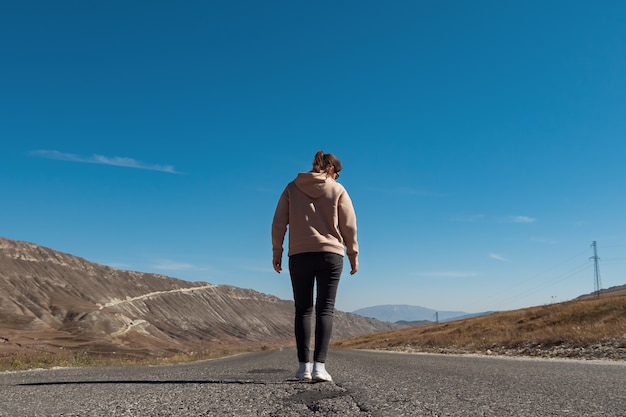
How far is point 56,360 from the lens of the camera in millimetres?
13641

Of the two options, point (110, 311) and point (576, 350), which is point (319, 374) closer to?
point (576, 350)

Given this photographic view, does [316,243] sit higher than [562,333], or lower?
higher

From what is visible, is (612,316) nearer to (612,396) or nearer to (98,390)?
(612,396)

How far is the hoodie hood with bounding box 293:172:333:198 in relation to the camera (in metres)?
5.80

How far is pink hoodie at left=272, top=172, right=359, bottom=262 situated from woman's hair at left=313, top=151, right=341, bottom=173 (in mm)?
102

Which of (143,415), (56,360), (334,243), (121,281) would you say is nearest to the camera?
(143,415)

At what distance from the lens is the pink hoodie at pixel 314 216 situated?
5609 mm

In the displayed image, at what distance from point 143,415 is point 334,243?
2.82 metres

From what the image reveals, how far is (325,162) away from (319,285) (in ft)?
5.00

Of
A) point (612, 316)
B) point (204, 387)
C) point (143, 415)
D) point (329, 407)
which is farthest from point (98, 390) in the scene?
point (612, 316)

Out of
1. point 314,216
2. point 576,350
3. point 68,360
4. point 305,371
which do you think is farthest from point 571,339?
point 68,360

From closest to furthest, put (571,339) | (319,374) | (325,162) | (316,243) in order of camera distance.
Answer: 1. (319,374)
2. (316,243)
3. (325,162)
4. (571,339)

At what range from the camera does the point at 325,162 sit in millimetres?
5973

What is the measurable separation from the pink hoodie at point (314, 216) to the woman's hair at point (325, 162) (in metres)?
0.10
